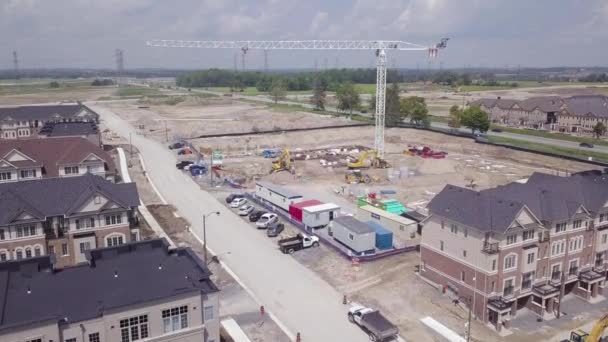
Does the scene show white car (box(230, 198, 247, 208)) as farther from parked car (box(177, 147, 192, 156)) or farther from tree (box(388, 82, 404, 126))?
tree (box(388, 82, 404, 126))

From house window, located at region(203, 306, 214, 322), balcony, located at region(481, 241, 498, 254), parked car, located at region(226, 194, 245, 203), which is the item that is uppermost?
balcony, located at region(481, 241, 498, 254)

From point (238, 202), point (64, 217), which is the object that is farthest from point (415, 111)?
point (64, 217)

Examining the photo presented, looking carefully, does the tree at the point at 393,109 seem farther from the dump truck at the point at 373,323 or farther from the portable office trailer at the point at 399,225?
the dump truck at the point at 373,323

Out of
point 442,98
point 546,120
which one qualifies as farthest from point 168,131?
point 442,98

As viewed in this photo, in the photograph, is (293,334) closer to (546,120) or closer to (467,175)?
(467,175)

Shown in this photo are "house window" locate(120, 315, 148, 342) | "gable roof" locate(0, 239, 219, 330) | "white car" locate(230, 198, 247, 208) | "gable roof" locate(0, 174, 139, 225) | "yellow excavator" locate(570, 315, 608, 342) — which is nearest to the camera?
"gable roof" locate(0, 239, 219, 330)

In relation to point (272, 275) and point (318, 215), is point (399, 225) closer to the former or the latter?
point (318, 215)

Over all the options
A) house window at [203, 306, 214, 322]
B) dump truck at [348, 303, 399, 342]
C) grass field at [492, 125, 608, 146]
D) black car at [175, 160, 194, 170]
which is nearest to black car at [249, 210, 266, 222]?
dump truck at [348, 303, 399, 342]
